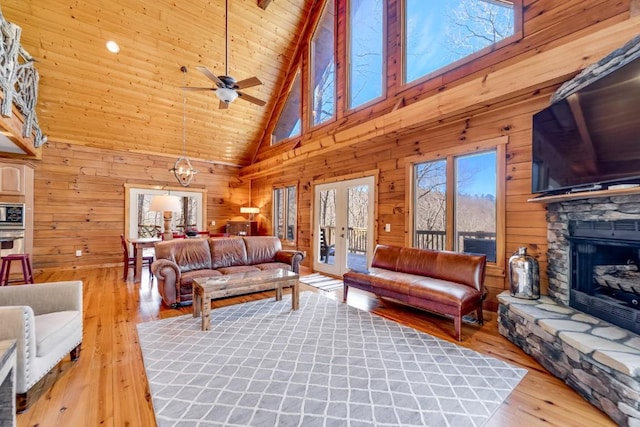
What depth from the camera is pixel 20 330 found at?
172 centimetres

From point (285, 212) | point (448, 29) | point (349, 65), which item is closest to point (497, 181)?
point (448, 29)

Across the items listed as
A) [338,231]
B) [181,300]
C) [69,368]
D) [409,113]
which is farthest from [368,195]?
[69,368]

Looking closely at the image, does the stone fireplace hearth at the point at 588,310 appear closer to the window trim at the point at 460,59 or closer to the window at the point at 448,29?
the window trim at the point at 460,59

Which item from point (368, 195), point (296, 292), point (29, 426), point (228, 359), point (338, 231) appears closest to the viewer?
point (29, 426)

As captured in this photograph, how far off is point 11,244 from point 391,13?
25.5 ft

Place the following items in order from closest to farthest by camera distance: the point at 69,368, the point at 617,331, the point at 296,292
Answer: the point at 617,331, the point at 69,368, the point at 296,292

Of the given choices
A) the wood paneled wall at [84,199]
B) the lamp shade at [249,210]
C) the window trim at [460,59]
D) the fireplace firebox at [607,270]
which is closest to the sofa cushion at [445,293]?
the fireplace firebox at [607,270]

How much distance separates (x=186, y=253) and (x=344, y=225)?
2.96m

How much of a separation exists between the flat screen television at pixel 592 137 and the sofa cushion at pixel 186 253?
4.52 metres

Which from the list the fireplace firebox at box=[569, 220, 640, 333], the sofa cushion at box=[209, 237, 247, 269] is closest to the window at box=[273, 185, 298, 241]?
the sofa cushion at box=[209, 237, 247, 269]

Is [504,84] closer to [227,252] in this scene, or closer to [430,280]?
[430,280]

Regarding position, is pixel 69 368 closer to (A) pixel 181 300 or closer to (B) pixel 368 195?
(A) pixel 181 300

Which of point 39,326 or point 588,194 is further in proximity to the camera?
point 588,194

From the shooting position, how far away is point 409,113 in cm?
395
